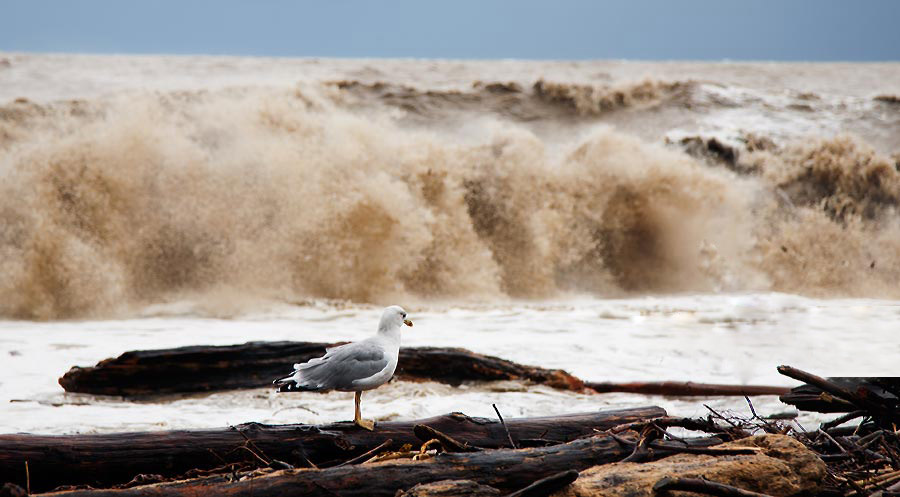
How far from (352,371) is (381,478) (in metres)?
Result: 0.54

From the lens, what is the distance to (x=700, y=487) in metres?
2.34

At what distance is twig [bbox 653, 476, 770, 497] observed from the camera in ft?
7.55

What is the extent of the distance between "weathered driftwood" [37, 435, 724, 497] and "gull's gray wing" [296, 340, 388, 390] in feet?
1.45

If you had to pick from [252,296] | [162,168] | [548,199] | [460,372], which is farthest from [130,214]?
[460,372]

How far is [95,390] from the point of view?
512 cm

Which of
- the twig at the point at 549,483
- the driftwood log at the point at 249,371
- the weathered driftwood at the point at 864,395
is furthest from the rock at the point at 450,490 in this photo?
the driftwood log at the point at 249,371

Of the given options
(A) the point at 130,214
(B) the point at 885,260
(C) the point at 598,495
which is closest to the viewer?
(C) the point at 598,495

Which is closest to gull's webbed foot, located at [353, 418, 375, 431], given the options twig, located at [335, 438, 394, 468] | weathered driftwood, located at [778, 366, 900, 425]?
twig, located at [335, 438, 394, 468]

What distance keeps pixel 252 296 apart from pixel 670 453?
7905mm

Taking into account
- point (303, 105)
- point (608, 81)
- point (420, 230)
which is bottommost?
point (420, 230)

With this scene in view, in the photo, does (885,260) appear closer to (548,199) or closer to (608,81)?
(548,199)

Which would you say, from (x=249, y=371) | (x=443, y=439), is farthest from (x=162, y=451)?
(x=249, y=371)

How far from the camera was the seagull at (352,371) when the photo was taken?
2811 mm

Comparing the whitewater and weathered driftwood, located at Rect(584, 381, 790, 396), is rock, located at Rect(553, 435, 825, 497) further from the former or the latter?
the whitewater
